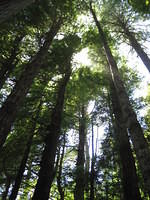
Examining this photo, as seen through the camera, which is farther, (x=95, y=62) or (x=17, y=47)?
(x=95, y=62)

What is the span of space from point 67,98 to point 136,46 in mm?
6370

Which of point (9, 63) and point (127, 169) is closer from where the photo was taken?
point (127, 169)

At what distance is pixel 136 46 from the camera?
11297 mm

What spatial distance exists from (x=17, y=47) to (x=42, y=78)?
9.00ft

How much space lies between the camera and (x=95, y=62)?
559 inches

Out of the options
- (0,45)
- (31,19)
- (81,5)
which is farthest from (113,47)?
(0,45)

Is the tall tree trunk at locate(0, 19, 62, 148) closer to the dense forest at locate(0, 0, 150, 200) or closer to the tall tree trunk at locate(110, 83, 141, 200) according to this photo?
the dense forest at locate(0, 0, 150, 200)

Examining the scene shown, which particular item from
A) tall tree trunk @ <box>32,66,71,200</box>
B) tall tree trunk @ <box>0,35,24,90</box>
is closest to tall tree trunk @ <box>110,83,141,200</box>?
tall tree trunk @ <box>32,66,71,200</box>

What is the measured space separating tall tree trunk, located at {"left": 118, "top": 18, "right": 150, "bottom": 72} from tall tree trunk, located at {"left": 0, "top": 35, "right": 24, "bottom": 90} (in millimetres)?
7902

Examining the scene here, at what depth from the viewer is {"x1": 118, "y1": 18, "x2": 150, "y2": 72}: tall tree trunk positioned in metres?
9.94

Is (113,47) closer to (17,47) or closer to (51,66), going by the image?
(51,66)

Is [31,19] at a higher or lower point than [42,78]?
higher

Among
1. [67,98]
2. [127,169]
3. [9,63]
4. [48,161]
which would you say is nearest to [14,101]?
[48,161]

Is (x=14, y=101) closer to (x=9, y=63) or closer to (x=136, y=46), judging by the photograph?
(x=9, y=63)
